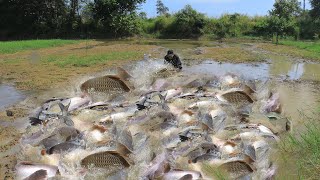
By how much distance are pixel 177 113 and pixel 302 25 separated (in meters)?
32.6

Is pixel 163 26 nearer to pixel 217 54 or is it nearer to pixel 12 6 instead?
pixel 12 6

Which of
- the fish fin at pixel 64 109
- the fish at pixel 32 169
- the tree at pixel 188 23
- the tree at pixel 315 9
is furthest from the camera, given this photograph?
the tree at pixel 188 23

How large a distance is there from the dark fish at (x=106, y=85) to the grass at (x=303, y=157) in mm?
2937

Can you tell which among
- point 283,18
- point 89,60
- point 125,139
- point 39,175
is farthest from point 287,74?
point 283,18

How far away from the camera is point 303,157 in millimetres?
5270

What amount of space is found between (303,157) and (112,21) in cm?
3268

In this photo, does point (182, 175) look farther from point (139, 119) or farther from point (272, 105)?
point (272, 105)

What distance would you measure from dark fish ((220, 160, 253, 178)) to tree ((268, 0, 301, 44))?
96.2 feet

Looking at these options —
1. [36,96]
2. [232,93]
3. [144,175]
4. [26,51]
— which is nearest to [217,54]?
[26,51]

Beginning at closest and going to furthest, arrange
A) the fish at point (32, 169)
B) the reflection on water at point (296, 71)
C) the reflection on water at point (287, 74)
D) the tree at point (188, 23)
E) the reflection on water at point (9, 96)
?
the fish at point (32, 169)
the reflection on water at point (287, 74)
the reflection on water at point (9, 96)
the reflection on water at point (296, 71)
the tree at point (188, 23)

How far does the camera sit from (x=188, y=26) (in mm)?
38844

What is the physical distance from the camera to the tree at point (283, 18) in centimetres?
3409

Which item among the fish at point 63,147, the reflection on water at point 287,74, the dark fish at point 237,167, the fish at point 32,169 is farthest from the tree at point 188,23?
the fish at point 32,169

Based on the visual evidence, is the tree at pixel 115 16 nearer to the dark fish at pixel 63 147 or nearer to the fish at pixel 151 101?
the fish at pixel 151 101
